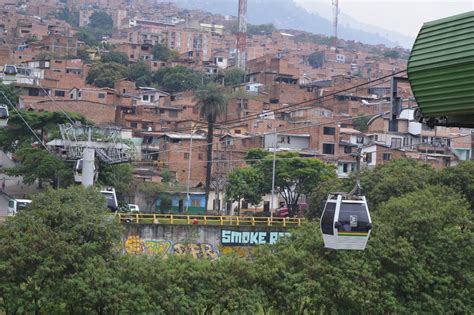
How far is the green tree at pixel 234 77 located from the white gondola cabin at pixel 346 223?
8108 cm

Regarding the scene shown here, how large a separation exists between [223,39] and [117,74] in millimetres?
70396

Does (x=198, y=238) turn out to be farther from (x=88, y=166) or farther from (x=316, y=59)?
(x=316, y=59)

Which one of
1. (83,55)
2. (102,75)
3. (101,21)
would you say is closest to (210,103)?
(102,75)

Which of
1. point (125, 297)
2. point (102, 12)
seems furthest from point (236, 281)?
point (102, 12)

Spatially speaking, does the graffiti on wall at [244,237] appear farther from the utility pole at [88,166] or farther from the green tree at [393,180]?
the utility pole at [88,166]

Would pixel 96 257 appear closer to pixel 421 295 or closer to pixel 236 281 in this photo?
pixel 236 281

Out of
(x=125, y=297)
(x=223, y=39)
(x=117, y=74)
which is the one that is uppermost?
(x=223, y=39)

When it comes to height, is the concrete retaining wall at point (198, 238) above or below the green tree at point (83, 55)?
below

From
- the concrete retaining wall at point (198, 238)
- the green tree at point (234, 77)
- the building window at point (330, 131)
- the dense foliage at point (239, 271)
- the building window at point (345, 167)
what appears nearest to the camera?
the dense foliage at point (239, 271)

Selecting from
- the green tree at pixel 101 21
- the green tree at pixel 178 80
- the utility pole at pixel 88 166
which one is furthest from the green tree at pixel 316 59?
the utility pole at pixel 88 166

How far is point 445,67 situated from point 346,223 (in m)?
6.99

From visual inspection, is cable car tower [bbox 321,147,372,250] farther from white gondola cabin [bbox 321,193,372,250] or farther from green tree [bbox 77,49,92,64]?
green tree [bbox 77,49,92,64]

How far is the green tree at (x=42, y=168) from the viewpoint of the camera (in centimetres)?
4450

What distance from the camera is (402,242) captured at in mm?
22297
